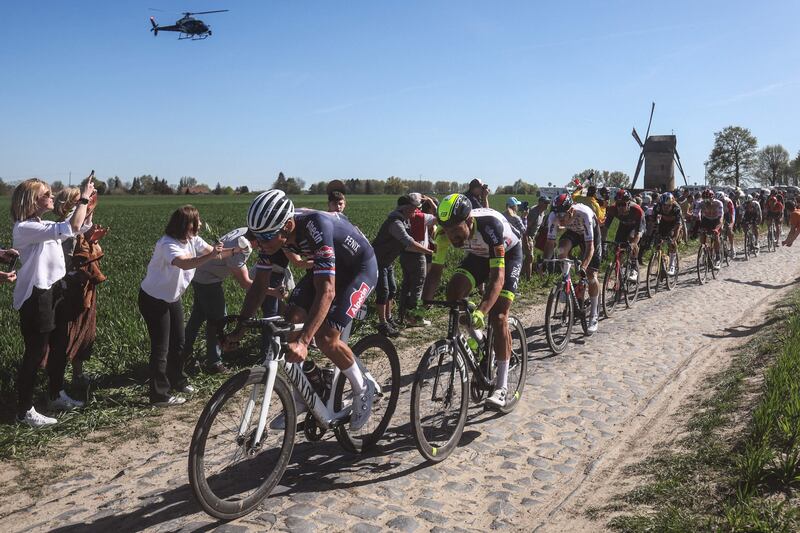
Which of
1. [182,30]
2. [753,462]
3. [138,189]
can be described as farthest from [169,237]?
[138,189]

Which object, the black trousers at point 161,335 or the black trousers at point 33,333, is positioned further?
the black trousers at point 161,335

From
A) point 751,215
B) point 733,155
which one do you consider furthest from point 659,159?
point 751,215

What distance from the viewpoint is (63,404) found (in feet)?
20.7

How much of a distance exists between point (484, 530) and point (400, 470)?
103cm

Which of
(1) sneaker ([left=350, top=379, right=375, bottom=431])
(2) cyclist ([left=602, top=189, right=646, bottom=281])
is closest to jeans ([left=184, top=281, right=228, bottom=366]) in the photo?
(1) sneaker ([left=350, top=379, right=375, bottom=431])

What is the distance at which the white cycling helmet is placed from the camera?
418cm

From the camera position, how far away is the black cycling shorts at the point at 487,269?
6.25 metres

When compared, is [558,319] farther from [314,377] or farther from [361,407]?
[314,377]

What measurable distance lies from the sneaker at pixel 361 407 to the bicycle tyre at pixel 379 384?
9 centimetres

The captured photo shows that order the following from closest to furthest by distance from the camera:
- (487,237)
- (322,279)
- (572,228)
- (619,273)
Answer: (322,279)
(487,237)
(572,228)
(619,273)

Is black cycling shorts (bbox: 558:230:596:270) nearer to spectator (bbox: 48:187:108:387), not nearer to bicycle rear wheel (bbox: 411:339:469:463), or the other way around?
bicycle rear wheel (bbox: 411:339:469:463)

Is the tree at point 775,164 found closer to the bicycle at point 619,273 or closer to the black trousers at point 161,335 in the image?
the bicycle at point 619,273

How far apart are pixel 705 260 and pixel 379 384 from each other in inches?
519


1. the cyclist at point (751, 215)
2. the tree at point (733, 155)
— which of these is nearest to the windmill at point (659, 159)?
the tree at point (733, 155)
